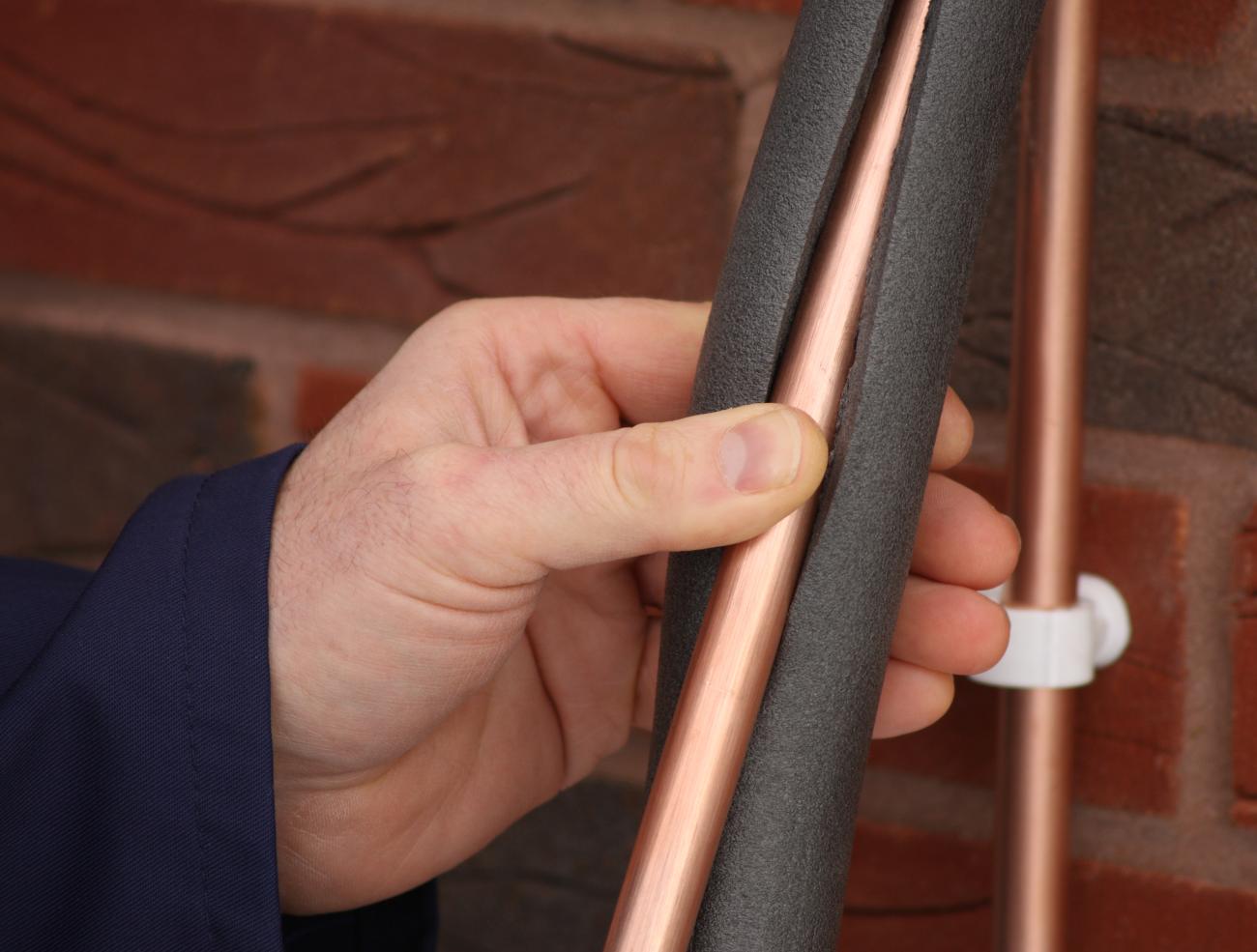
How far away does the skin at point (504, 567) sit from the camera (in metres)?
0.26

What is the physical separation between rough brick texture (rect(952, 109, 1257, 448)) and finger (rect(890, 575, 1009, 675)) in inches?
2.8

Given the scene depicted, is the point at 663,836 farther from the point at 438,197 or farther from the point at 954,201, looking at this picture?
the point at 438,197

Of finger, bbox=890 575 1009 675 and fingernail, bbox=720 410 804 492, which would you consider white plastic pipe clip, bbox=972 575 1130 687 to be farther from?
fingernail, bbox=720 410 804 492

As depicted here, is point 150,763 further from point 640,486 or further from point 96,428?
point 96,428

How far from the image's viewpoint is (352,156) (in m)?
0.45

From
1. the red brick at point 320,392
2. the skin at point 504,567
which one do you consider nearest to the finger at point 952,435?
the skin at point 504,567

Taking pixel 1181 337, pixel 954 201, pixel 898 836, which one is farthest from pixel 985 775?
pixel 954 201

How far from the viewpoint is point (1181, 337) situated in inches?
13.9

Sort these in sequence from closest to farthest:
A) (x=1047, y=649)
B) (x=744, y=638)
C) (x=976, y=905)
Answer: (x=744, y=638) → (x=1047, y=649) → (x=976, y=905)

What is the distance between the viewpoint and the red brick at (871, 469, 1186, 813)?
0.37 m

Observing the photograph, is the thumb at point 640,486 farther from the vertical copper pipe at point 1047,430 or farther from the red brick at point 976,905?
the red brick at point 976,905

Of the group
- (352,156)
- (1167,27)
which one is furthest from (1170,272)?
(352,156)

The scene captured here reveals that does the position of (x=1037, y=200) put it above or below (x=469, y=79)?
below

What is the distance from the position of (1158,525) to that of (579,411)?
18 centimetres
